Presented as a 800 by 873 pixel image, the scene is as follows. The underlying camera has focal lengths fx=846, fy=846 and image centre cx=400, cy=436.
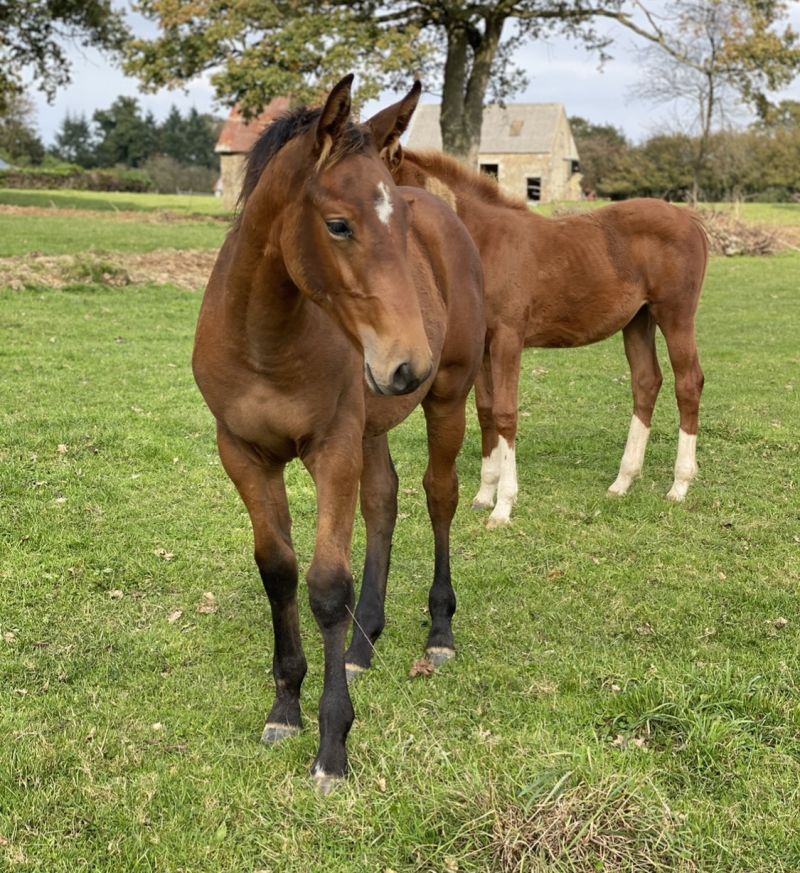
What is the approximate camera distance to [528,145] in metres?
62.4

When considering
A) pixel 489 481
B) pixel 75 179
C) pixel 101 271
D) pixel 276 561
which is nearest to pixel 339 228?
pixel 276 561

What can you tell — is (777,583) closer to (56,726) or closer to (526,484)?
(526,484)

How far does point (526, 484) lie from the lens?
270 inches

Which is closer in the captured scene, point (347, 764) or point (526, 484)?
point (347, 764)

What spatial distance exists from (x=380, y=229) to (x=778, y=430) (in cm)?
659

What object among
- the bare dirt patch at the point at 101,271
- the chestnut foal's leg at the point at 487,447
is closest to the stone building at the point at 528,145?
the bare dirt patch at the point at 101,271

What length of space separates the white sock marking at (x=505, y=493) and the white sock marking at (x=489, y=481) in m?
0.31

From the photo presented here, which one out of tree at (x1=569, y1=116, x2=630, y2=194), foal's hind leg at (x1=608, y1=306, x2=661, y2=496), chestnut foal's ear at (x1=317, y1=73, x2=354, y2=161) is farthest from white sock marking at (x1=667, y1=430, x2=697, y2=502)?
tree at (x1=569, y1=116, x2=630, y2=194)

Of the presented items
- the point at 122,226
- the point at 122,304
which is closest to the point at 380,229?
the point at 122,304

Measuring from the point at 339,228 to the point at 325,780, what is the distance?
6.21ft

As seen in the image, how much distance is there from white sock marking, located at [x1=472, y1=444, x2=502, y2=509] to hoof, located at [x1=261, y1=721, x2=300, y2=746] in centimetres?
332

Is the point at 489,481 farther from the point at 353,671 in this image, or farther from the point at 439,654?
the point at 353,671

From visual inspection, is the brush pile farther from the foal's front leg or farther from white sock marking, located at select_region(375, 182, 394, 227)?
white sock marking, located at select_region(375, 182, 394, 227)

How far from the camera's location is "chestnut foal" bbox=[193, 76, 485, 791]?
8.27 ft
